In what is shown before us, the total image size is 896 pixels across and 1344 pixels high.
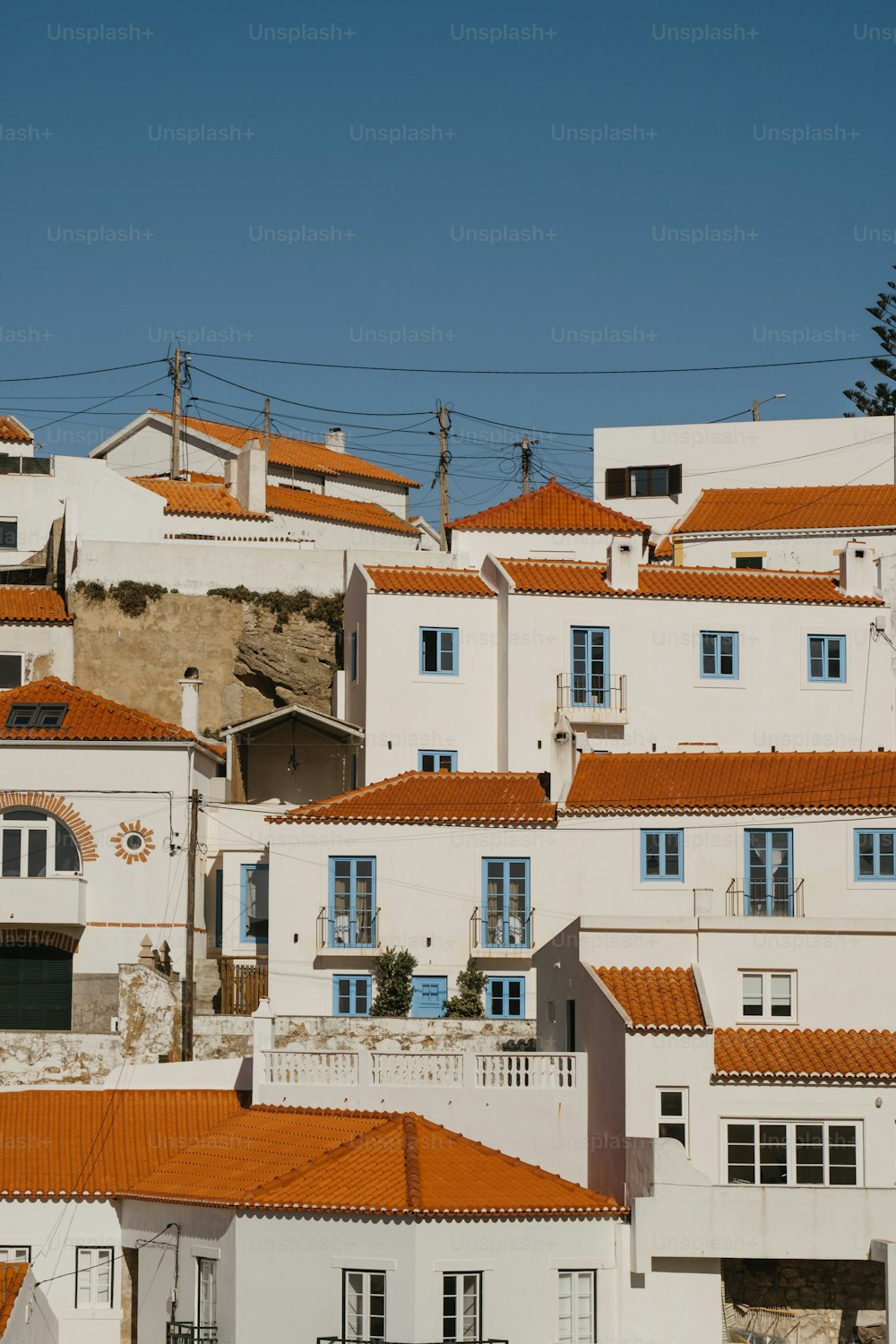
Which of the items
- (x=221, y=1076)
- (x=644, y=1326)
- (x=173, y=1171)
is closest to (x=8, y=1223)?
(x=173, y=1171)

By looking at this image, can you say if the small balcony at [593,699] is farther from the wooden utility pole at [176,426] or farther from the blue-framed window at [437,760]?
the wooden utility pole at [176,426]

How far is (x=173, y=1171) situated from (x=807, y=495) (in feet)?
121

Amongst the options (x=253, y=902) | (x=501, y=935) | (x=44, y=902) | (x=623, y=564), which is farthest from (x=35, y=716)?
(x=623, y=564)

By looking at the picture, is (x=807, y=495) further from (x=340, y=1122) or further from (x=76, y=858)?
(x=340, y=1122)

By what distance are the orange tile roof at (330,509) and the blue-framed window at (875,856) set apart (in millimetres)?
33904

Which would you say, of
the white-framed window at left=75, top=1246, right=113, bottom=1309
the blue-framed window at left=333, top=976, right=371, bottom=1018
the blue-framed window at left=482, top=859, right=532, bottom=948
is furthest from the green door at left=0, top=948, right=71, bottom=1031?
the white-framed window at left=75, top=1246, right=113, bottom=1309

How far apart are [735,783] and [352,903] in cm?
890

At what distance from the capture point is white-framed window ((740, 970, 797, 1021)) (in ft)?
122

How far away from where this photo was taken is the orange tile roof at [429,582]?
52969 mm

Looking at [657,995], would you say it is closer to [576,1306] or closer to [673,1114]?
[673,1114]

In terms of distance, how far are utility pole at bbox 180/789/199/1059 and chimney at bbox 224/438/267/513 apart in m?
A: 23.6

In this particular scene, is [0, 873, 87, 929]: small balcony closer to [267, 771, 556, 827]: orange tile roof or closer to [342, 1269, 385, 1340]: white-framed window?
[267, 771, 556, 827]: orange tile roof

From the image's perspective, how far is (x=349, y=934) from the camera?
44.5 metres

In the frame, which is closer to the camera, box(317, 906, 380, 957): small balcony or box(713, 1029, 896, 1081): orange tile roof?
box(713, 1029, 896, 1081): orange tile roof
